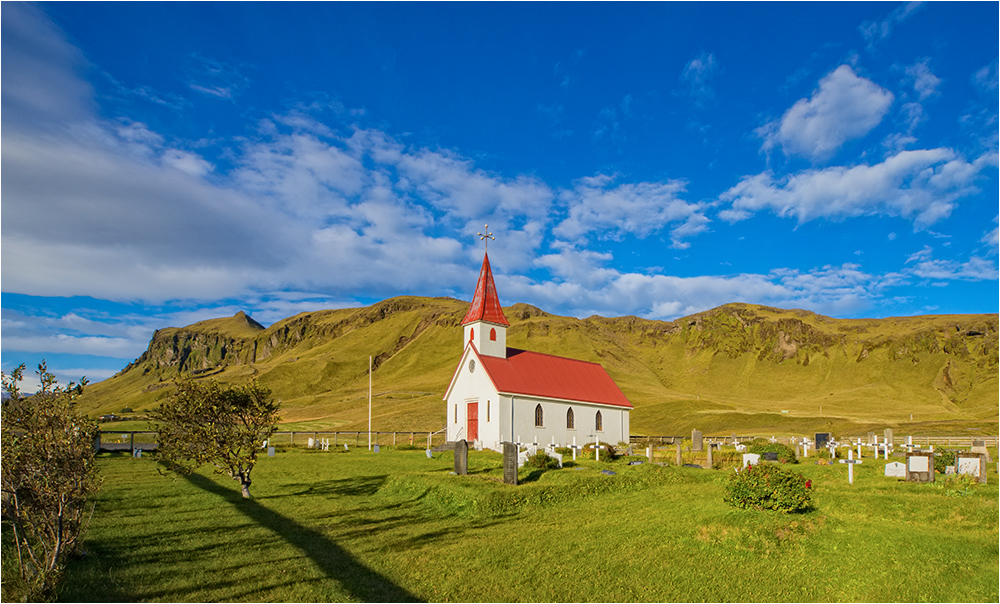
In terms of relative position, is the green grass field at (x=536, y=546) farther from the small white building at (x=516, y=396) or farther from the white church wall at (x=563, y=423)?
the white church wall at (x=563, y=423)

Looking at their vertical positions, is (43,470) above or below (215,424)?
above

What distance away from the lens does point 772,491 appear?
12.7 metres

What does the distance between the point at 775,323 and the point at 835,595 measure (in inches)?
7552

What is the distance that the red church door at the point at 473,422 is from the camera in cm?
4238

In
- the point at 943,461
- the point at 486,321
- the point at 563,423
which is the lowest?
the point at 563,423

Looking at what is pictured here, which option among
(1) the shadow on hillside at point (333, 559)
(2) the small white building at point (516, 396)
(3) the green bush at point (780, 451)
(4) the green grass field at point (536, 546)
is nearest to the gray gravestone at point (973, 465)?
(4) the green grass field at point (536, 546)

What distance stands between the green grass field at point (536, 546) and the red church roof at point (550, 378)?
76.5 ft

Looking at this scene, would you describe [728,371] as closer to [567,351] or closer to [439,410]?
[567,351]

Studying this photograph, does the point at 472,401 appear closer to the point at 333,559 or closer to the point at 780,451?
the point at 780,451

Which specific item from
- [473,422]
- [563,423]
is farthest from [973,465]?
[473,422]

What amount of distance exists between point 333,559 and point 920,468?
60.1 feet

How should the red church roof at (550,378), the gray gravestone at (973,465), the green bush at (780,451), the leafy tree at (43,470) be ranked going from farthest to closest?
the red church roof at (550,378) → the green bush at (780,451) → the gray gravestone at (973,465) → the leafy tree at (43,470)

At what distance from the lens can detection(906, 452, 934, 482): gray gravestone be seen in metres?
18.2

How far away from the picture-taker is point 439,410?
8956 cm
